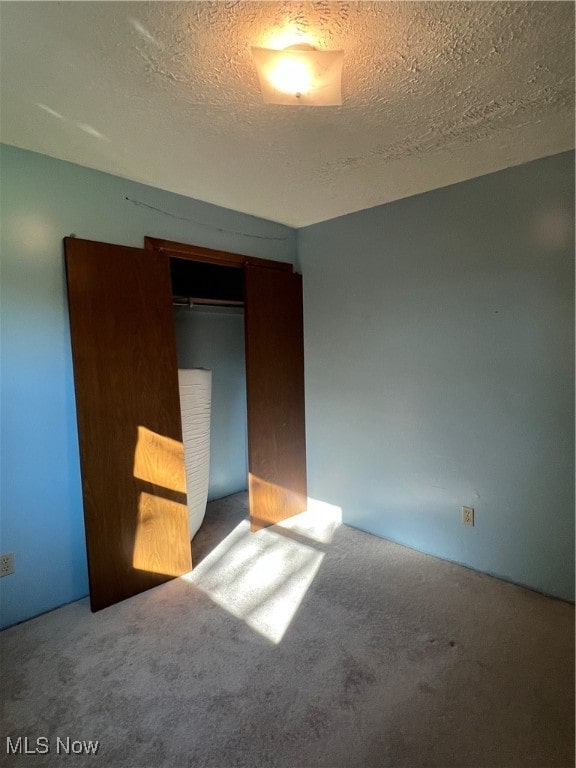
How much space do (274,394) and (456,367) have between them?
131 centimetres

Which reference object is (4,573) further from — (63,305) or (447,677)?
(447,677)

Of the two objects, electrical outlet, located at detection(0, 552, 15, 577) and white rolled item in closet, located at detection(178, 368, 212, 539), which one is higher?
white rolled item in closet, located at detection(178, 368, 212, 539)

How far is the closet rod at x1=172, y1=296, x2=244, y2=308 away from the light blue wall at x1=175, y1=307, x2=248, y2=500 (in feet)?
0.41

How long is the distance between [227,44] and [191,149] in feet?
2.47

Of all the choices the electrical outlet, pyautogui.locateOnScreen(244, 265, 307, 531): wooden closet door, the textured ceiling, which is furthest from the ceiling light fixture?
the electrical outlet

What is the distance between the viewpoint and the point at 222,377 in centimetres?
380

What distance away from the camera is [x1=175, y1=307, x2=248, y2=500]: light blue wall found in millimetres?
3545

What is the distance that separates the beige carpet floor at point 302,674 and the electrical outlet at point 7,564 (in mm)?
297

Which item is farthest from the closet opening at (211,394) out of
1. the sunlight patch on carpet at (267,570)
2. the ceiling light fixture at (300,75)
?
the ceiling light fixture at (300,75)

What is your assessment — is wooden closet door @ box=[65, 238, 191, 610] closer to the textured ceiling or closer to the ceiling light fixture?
the textured ceiling

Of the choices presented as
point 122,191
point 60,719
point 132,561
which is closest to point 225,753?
point 60,719

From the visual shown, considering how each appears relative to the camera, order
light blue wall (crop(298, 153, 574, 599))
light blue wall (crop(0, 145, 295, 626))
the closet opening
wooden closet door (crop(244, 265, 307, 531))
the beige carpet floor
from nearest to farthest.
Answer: the beige carpet floor < light blue wall (crop(0, 145, 295, 626)) < light blue wall (crop(298, 153, 574, 599)) < the closet opening < wooden closet door (crop(244, 265, 307, 531))

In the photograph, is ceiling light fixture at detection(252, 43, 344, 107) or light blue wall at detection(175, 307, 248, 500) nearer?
ceiling light fixture at detection(252, 43, 344, 107)

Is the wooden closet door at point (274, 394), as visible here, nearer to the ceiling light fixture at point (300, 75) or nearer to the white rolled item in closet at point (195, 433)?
the white rolled item in closet at point (195, 433)
